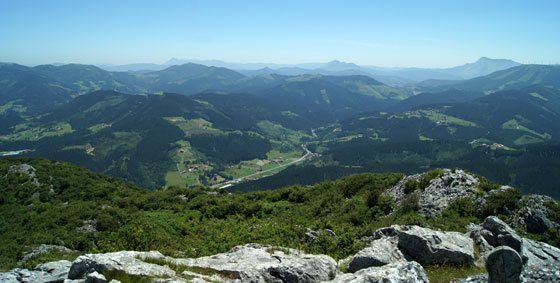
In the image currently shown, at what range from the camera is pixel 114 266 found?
17062 mm

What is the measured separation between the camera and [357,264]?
68.6 feet

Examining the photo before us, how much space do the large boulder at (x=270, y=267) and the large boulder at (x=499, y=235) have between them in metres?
12.2

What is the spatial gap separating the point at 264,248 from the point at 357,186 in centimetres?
2949

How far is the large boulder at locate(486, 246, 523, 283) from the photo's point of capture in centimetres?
1510

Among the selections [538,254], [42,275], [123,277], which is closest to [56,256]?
[42,275]

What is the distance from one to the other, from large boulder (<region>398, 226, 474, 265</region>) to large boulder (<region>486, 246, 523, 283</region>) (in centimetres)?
647

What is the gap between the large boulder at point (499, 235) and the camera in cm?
2373

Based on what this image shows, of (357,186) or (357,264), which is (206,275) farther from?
(357,186)

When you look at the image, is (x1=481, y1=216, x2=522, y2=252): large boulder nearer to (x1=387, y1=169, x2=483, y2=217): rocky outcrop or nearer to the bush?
the bush

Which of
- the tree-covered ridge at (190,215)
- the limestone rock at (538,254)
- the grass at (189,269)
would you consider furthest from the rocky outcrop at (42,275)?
the limestone rock at (538,254)

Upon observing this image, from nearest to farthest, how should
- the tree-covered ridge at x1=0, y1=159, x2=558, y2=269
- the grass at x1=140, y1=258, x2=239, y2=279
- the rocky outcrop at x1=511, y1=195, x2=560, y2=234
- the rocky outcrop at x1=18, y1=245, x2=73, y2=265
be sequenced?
the grass at x1=140, y1=258, x2=239, y2=279, the rocky outcrop at x1=511, y1=195, x2=560, y2=234, the tree-covered ridge at x1=0, y1=159, x2=558, y2=269, the rocky outcrop at x1=18, y1=245, x2=73, y2=265

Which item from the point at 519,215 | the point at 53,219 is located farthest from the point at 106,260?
the point at 53,219

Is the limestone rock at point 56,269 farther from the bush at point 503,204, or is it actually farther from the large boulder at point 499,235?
the bush at point 503,204

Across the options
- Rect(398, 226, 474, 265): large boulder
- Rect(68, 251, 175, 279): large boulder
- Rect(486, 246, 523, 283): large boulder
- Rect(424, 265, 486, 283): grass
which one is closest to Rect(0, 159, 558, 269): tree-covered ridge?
Rect(398, 226, 474, 265): large boulder
